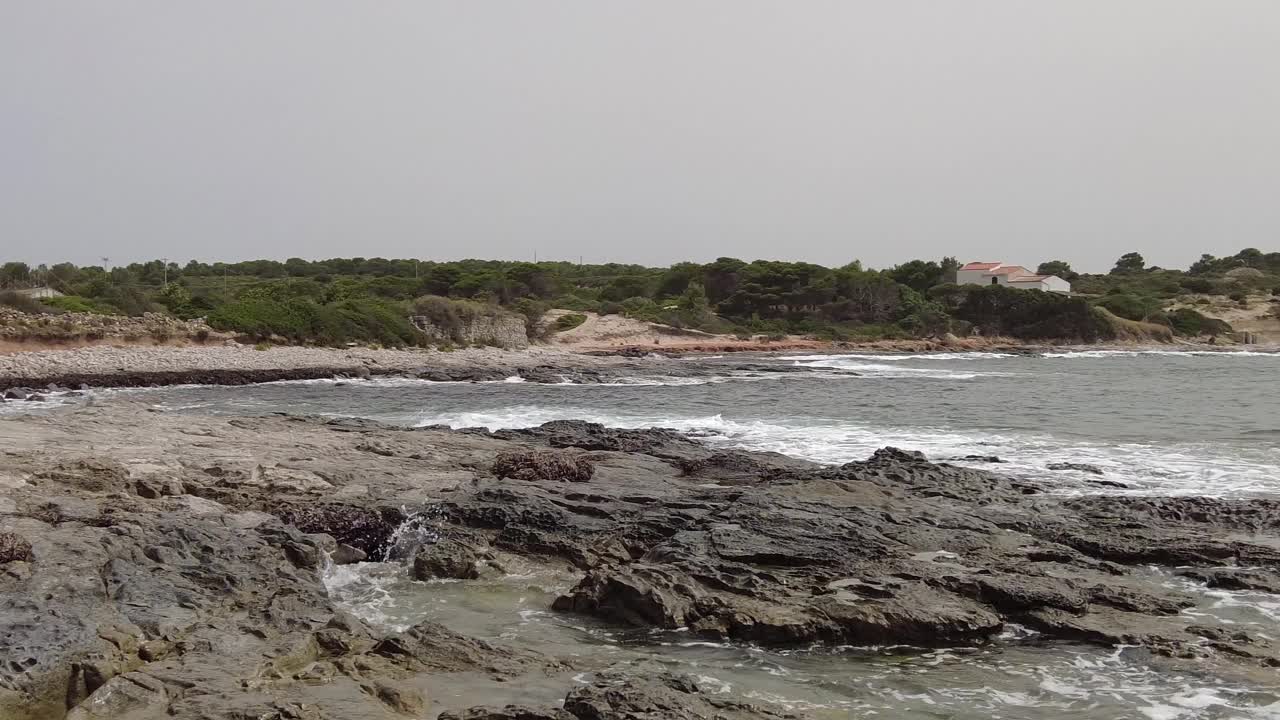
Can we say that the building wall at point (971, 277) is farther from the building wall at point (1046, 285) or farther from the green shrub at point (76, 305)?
the green shrub at point (76, 305)

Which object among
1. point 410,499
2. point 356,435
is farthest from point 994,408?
point 410,499

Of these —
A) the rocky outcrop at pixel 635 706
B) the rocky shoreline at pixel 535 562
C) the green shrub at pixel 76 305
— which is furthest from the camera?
the green shrub at pixel 76 305

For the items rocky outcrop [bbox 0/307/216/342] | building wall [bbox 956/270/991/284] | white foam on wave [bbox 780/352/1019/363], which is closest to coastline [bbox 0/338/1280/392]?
rocky outcrop [bbox 0/307/216/342]

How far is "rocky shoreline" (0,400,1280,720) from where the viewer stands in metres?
5.79

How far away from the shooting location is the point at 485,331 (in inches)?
2152

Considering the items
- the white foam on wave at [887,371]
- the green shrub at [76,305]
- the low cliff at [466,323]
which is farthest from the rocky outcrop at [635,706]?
the low cliff at [466,323]

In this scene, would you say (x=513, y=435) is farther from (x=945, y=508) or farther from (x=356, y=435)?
(x=945, y=508)

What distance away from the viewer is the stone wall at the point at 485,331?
52.8 meters

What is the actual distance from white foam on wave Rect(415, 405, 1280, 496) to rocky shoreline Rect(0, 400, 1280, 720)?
5.24 ft

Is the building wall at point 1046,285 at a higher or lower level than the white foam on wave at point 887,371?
higher

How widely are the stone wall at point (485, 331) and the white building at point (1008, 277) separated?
52.8 meters

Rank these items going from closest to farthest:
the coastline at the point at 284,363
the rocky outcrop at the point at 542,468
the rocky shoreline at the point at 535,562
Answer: the rocky shoreline at the point at 535,562 → the rocky outcrop at the point at 542,468 → the coastline at the point at 284,363

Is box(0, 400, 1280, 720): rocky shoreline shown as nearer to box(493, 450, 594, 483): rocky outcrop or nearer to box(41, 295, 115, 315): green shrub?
box(493, 450, 594, 483): rocky outcrop

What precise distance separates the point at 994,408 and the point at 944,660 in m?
19.8
